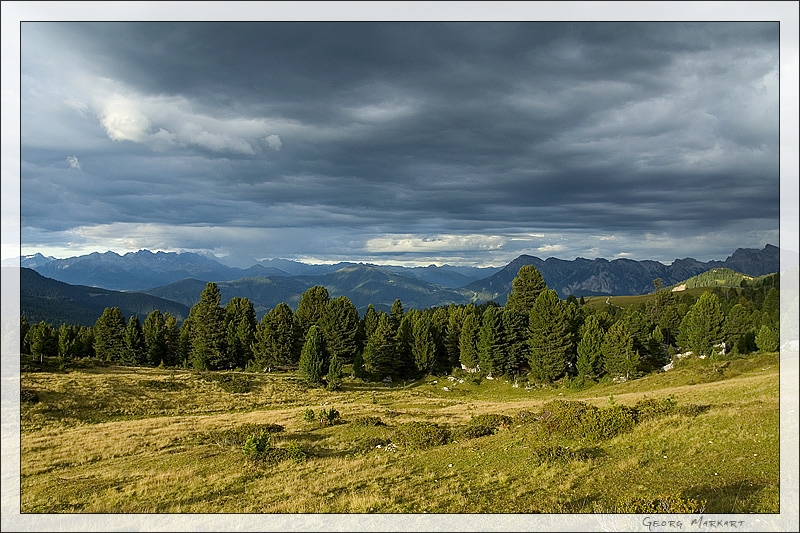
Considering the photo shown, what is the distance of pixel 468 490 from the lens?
1291 centimetres

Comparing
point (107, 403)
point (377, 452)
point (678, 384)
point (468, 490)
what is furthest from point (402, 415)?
point (678, 384)

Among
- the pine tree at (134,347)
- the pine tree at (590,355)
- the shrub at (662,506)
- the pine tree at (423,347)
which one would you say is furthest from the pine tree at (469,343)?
the pine tree at (134,347)

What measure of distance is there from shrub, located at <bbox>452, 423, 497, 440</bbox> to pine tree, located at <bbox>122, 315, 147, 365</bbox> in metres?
62.4

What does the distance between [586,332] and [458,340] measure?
1946cm

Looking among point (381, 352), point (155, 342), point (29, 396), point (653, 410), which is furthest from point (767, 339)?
point (155, 342)

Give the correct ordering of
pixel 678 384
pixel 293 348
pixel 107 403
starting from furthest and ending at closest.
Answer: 1. pixel 293 348
2. pixel 678 384
3. pixel 107 403

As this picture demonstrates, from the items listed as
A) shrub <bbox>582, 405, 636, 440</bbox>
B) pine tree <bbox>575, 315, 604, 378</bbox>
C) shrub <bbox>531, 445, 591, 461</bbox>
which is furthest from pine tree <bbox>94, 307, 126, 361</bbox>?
shrub <bbox>582, 405, 636, 440</bbox>

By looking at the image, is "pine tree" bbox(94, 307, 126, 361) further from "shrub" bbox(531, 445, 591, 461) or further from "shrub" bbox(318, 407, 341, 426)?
"shrub" bbox(531, 445, 591, 461)

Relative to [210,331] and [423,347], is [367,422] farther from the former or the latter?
[210,331]

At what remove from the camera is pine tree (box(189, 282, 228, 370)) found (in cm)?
6100

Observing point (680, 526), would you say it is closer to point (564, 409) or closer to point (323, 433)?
point (564, 409)

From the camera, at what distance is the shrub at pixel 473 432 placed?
18.8 metres

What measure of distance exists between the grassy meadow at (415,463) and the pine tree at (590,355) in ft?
95.3

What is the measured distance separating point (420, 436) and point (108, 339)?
64991 mm
